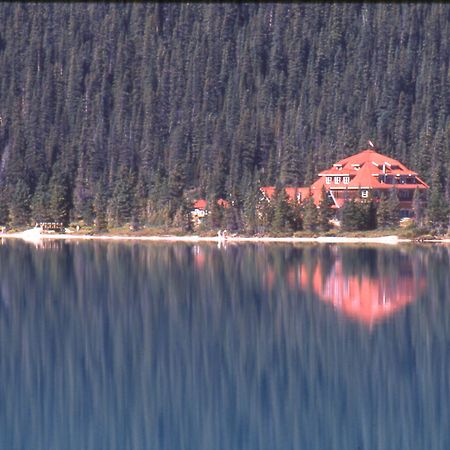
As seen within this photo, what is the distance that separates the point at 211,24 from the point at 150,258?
289 feet

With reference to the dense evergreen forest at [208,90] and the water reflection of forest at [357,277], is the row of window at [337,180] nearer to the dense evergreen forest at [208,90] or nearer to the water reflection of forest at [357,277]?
the dense evergreen forest at [208,90]

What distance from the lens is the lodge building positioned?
94188 millimetres

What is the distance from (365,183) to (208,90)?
5087 cm

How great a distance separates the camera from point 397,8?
481ft

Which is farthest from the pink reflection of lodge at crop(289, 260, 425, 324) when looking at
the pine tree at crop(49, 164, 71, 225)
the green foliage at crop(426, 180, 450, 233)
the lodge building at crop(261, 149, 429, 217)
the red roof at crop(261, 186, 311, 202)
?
the pine tree at crop(49, 164, 71, 225)

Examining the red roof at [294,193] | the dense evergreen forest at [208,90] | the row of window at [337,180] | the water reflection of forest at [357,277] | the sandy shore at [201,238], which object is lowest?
the water reflection of forest at [357,277]

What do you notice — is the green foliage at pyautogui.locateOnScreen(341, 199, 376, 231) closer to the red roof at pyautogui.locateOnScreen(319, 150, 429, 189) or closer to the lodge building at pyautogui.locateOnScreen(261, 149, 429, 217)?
the lodge building at pyautogui.locateOnScreen(261, 149, 429, 217)

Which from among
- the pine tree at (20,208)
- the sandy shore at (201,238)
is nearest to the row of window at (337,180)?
the sandy shore at (201,238)

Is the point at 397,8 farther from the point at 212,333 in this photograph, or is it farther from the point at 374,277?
the point at 212,333

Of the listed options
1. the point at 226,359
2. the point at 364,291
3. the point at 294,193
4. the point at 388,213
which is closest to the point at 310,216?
the point at 388,213

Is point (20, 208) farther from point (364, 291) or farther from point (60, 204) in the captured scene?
point (364, 291)

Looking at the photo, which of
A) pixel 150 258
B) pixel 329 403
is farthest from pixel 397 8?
pixel 329 403

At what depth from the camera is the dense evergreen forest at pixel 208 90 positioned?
122 m

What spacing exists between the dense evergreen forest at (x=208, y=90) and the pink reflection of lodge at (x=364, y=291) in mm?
58886
